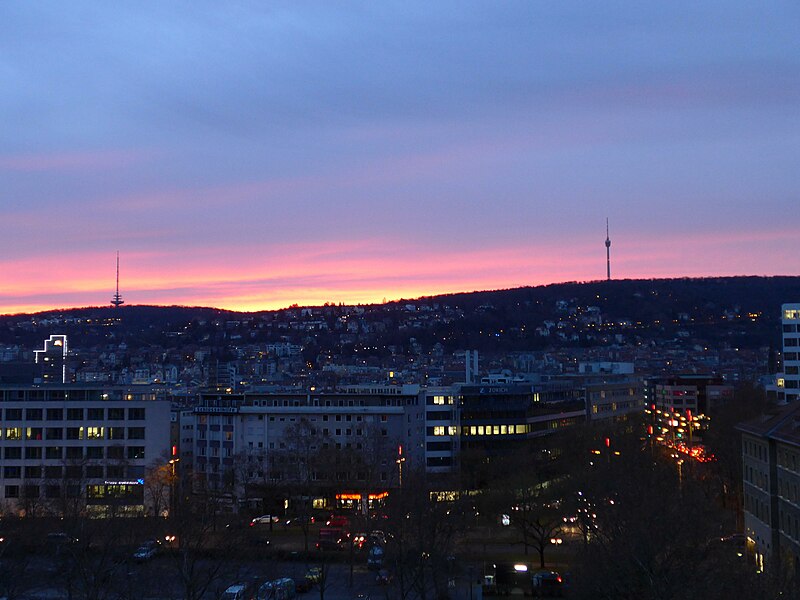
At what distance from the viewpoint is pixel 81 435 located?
53.3m

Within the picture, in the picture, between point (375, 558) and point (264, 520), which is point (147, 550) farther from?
point (264, 520)

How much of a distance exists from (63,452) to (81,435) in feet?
3.93

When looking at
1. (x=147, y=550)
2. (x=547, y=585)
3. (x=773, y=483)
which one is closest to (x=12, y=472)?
(x=147, y=550)

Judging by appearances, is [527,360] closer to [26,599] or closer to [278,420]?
[278,420]

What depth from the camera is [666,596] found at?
2252 cm

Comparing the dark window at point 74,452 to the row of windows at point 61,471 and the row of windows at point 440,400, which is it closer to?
the row of windows at point 61,471

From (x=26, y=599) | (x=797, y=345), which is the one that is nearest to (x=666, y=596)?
(x=26, y=599)

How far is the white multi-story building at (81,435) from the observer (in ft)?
172

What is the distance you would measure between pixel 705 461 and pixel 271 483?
26344 mm

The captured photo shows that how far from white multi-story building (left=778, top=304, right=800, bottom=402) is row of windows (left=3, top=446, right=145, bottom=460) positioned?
40311mm

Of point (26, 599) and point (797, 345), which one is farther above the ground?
point (797, 345)

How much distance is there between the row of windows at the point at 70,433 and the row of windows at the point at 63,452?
0.51 metres

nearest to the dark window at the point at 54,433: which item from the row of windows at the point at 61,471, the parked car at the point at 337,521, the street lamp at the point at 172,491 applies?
the row of windows at the point at 61,471

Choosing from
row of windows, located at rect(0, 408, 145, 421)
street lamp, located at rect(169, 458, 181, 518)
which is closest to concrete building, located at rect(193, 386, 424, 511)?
street lamp, located at rect(169, 458, 181, 518)
